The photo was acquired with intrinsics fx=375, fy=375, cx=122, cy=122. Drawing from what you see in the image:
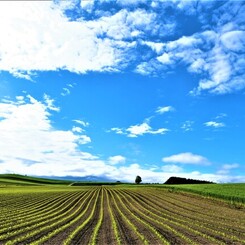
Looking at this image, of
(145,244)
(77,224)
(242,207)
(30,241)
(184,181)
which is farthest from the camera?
(184,181)

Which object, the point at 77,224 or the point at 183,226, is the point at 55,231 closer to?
the point at 77,224

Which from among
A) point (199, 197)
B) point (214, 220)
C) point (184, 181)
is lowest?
point (214, 220)

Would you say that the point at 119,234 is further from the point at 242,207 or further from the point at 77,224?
the point at 242,207

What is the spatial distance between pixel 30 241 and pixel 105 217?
32.2ft

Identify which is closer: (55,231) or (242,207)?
(55,231)

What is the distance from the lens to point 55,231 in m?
20.3

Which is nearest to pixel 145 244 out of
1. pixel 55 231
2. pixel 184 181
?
pixel 55 231

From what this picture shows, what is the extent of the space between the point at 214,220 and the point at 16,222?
13.2 meters

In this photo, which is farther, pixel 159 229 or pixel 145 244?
pixel 159 229

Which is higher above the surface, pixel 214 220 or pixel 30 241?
pixel 214 220

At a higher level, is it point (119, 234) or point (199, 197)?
point (199, 197)

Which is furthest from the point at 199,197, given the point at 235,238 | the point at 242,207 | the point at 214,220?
the point at 235,238

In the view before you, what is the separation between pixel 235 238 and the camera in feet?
60.9

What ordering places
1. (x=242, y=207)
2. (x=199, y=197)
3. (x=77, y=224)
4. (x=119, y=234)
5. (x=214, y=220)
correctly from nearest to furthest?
1. (x=119, y=234)
2. (x=77, y=224)
3. (x=214, y=220)
4. (x=242, y=207)
5. (x=199, y=197)
